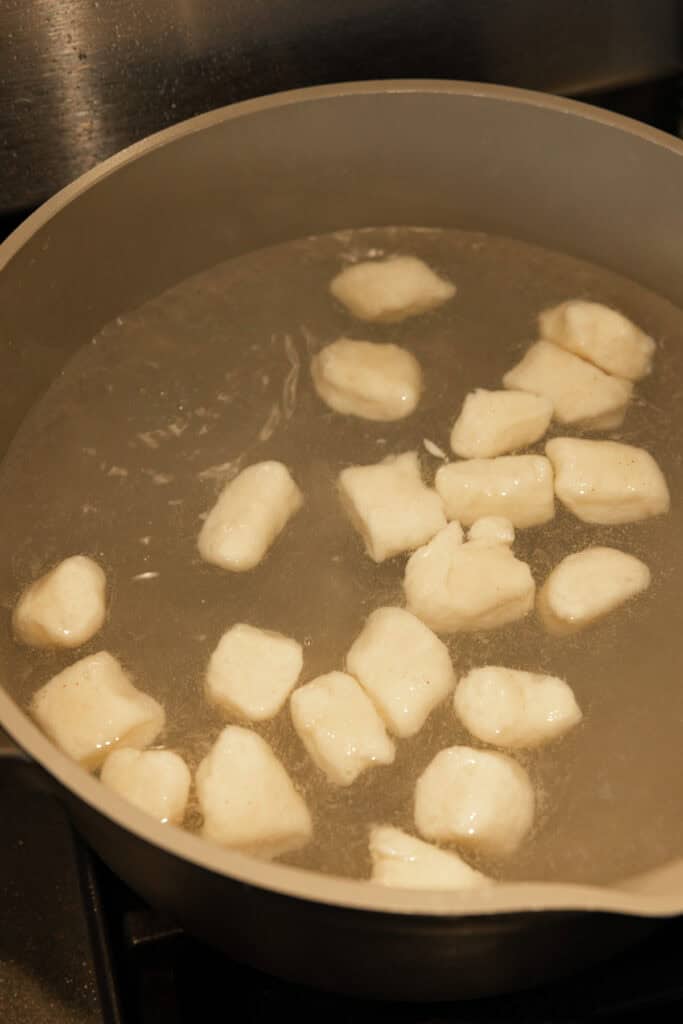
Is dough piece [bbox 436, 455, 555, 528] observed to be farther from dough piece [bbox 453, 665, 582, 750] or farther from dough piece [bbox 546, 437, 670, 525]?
dough piece [bbox 453, 665, 582, 750]

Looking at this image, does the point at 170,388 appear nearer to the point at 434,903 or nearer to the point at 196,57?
the point at 196,57

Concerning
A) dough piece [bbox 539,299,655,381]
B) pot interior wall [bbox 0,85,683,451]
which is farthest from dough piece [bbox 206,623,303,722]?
dough piece [bbox 539,299,655,381]

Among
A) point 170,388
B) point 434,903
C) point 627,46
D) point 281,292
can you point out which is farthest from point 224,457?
point 627,46

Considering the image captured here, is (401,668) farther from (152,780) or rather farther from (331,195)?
(331,195)

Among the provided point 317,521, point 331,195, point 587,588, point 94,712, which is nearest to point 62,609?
point 94,712

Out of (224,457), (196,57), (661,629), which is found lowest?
(661,629)

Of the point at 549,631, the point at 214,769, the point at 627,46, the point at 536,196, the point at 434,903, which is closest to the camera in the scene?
the point at 434,903

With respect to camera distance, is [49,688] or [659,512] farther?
[659,512]
